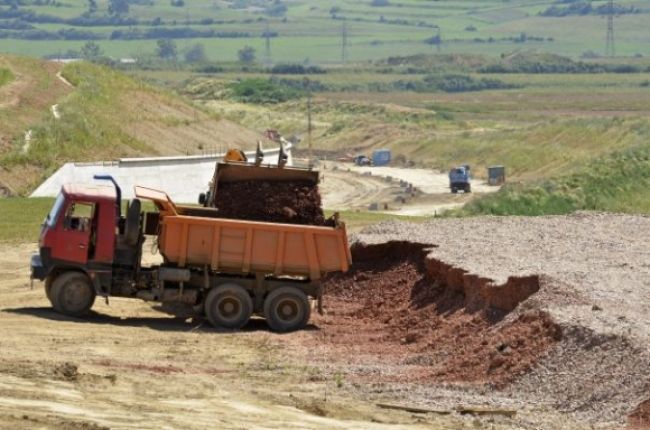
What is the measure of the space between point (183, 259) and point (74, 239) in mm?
1997

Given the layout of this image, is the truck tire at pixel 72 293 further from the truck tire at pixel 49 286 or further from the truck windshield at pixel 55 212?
the truck windshield at pixel 55 212

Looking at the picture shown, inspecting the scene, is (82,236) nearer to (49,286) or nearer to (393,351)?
(49,286)

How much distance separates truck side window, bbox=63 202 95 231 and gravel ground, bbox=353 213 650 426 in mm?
7005

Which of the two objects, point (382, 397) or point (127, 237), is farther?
point (127, 237)

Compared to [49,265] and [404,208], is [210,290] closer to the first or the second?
[49,265]

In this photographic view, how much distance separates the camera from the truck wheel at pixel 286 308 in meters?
28.3

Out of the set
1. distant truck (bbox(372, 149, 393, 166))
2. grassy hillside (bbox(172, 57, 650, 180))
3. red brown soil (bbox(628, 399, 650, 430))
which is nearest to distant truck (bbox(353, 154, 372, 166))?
distant truck (bbox(372, 149, 393, 166))

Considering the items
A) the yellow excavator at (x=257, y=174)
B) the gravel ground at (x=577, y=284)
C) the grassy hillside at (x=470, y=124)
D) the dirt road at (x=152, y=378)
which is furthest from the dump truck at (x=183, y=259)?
the grassy hillside at (x=470, y=124)

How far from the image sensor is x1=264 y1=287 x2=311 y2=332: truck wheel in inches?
1113

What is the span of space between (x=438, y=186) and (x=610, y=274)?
6785 cm

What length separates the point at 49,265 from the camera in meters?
27.9

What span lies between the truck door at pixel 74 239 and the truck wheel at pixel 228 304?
2.40 metres

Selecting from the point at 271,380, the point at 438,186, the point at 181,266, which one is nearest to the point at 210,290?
the point at 181,266

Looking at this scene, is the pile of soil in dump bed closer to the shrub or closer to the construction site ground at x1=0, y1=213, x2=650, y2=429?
the construction site ground at x1=0, y1=213, x2=650, y2=429
